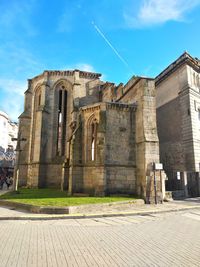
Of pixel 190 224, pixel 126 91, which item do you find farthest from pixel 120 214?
pixel 126 91

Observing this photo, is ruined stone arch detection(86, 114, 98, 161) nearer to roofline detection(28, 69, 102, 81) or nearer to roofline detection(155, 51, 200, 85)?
roofline detection(155, 51, 200, 85)

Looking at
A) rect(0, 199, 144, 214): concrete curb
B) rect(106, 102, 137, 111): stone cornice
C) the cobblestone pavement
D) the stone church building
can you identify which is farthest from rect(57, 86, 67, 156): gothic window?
the cobblestone pavement

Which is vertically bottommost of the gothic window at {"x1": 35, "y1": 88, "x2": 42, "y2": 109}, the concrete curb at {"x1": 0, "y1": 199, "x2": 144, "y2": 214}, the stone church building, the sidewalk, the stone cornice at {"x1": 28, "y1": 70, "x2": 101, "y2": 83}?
the sidewalk

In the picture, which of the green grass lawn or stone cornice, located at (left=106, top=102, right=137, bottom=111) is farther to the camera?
stone cornice, located at (left=106, top=102, right=137, bottom=111)

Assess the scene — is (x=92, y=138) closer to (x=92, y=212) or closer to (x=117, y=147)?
(x=117, y=147)

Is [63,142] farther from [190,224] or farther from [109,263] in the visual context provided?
[109,263]

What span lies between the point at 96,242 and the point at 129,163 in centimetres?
970

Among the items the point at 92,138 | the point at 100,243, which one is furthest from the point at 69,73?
the point at 100,243

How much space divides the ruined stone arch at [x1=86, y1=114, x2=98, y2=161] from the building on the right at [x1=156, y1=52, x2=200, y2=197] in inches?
261

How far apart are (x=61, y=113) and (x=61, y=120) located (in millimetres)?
845

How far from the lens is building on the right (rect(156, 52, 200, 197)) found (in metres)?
17.3

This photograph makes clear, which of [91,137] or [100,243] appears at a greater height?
[91,137]

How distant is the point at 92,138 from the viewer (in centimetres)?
1622

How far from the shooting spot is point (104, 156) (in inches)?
561
